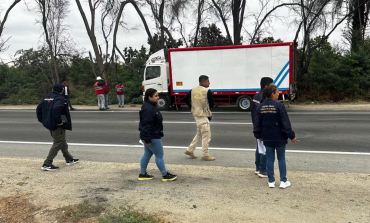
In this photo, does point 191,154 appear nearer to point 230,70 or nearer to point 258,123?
point 258,123

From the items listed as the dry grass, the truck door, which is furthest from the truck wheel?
the dry grass

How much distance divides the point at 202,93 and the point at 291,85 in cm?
1016

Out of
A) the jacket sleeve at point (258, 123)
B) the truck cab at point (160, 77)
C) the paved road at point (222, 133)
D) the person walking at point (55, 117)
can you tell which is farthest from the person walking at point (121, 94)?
the jacket sleeve at point (258, 123)

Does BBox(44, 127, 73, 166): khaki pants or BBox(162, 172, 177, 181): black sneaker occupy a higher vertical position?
BBox(44, 127, 73, 166): khaki pants

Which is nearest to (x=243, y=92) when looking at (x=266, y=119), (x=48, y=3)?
(x=266, y=119)

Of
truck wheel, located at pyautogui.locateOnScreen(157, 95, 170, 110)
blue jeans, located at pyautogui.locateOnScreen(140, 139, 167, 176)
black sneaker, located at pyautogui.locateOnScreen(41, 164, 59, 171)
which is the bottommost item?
black sneaker, located at pyautogui.locateOnScreen(41, 164, 59, 171)

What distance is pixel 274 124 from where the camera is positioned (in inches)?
180

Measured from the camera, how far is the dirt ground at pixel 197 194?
385 cm

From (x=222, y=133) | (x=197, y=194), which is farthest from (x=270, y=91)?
(x=222, y=133)

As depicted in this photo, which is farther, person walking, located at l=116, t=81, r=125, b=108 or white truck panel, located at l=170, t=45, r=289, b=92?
person walking, located at l=116, t=81, r=125, b=108

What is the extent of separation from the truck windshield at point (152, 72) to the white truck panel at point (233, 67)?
1054 mm

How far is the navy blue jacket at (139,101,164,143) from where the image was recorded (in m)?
4.82

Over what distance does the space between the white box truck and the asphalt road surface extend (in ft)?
12.6

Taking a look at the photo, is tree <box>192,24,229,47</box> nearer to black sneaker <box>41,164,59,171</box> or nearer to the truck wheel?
the truck wheel
